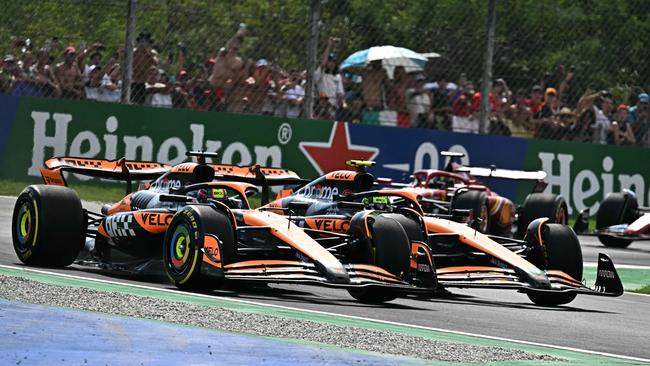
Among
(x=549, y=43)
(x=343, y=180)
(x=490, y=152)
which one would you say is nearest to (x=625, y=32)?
(x=549, y=43)

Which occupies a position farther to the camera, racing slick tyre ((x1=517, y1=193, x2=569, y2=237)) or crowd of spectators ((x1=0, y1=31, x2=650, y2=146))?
racing slick tyre ((x1=517, y1=193, x2=569, y2=237))

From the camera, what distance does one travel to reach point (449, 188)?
18750mm

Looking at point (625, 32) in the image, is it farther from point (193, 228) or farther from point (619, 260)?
point (193, 228)

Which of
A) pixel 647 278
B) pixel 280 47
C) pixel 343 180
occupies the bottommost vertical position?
pixel 647 278

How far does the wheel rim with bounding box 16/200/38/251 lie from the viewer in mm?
11578

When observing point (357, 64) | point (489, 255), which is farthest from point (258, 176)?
point (357, 64)

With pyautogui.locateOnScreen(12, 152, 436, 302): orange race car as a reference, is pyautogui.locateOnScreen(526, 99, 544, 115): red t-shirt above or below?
above

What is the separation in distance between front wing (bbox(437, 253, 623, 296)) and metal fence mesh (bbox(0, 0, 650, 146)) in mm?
7861

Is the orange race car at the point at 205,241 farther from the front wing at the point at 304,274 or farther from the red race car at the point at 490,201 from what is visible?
the red race car at the point at 490,201

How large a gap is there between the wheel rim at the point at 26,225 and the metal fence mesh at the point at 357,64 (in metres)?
6.02

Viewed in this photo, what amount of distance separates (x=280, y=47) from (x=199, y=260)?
A: 359 inches

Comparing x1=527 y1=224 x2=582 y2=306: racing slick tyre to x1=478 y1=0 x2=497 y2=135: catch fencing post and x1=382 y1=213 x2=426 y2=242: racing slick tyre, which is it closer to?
x1=382 y1=213 x2=426 y2=242: racing slick tyre

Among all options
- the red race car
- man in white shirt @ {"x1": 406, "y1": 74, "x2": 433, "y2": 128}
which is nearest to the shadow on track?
the red race car

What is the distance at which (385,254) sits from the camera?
10617 millimetres
